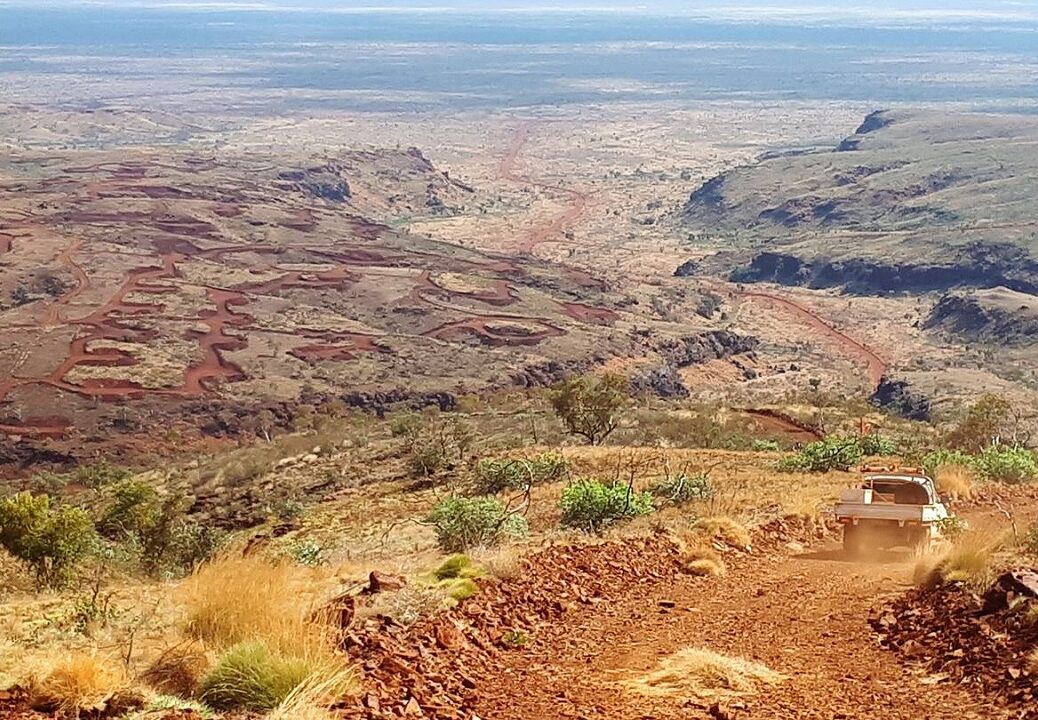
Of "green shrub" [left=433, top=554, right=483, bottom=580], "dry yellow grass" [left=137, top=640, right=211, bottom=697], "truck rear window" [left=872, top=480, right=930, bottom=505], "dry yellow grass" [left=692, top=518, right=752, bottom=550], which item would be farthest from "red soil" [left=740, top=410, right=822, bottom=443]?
"dry yellow grass" [left=137, top=640, right=211, bottom=697]

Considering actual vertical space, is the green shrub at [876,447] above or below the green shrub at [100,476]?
above

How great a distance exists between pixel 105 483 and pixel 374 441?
28.3 ft

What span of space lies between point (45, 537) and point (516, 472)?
9396 millimetres

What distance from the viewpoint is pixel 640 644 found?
9.13 metres

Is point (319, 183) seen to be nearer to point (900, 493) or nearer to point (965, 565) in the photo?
point (900, 493)

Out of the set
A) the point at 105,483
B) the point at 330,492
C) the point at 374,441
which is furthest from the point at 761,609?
the point at 105,483

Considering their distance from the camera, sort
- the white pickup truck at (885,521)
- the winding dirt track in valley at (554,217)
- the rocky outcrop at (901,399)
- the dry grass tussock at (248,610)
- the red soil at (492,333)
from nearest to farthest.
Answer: the dry grass tussock at (248,610)
the white pickup truck at (885,521)
the rocky outcrop at (901,399)
the red soil at (492,333)
the winding dirt track in valley at (554,217)

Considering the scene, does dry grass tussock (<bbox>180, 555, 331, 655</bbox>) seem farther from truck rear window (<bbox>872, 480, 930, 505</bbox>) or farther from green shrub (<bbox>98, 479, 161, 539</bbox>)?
green shrub (<bbox>98, 479, 161, 539</bbox>)

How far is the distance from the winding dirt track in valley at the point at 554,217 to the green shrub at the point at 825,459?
273 feet

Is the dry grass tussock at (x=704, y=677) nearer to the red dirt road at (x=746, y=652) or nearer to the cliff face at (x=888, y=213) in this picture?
the red dirt road at (x=746, y=652)

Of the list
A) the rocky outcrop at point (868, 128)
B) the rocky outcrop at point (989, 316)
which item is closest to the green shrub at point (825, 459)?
the rocky outcrop at point (989, 316)

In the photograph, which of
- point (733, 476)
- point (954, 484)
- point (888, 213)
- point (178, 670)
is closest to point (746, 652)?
point (178, 670)

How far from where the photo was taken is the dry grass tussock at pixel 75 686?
20.9 ft

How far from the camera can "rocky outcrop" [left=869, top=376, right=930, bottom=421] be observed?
53438 mm
